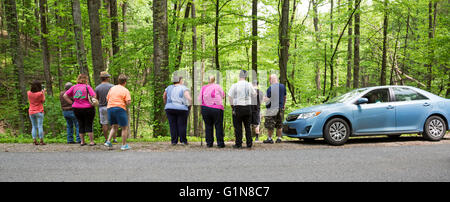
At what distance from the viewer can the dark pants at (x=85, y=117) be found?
321 inches

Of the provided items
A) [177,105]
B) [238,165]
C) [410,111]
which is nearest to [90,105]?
[177,105]

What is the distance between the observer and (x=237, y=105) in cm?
788

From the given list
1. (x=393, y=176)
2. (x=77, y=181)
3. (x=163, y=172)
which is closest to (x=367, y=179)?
(x=393, y=176)

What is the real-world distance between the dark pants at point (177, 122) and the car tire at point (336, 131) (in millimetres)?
4078

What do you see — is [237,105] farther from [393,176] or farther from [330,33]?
[330,33]

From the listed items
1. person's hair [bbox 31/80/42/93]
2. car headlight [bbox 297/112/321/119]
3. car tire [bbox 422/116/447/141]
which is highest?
person's hair [bbox 31/80/42/93]

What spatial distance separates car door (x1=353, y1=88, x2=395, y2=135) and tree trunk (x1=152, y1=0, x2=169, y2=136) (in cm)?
687

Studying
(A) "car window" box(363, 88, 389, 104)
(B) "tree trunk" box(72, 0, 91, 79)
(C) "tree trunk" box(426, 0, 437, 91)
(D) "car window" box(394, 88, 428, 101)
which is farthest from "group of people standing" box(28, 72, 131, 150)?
(C) "tree trunk" box(426, 0, 437, 91)

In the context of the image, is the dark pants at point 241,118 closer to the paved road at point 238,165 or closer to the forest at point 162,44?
the paved road at point 238,165

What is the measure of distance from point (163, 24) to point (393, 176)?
9296 mm

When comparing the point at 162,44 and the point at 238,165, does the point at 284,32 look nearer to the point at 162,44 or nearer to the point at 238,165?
the point at 162,44

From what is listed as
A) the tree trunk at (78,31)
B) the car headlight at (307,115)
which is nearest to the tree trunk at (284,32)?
the car headlight at (307,115)

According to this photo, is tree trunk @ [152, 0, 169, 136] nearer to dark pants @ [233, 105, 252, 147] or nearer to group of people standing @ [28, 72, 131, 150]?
group of people standing @ [28, 72, 131, 150]

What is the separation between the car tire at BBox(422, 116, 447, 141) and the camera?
8.96 m
